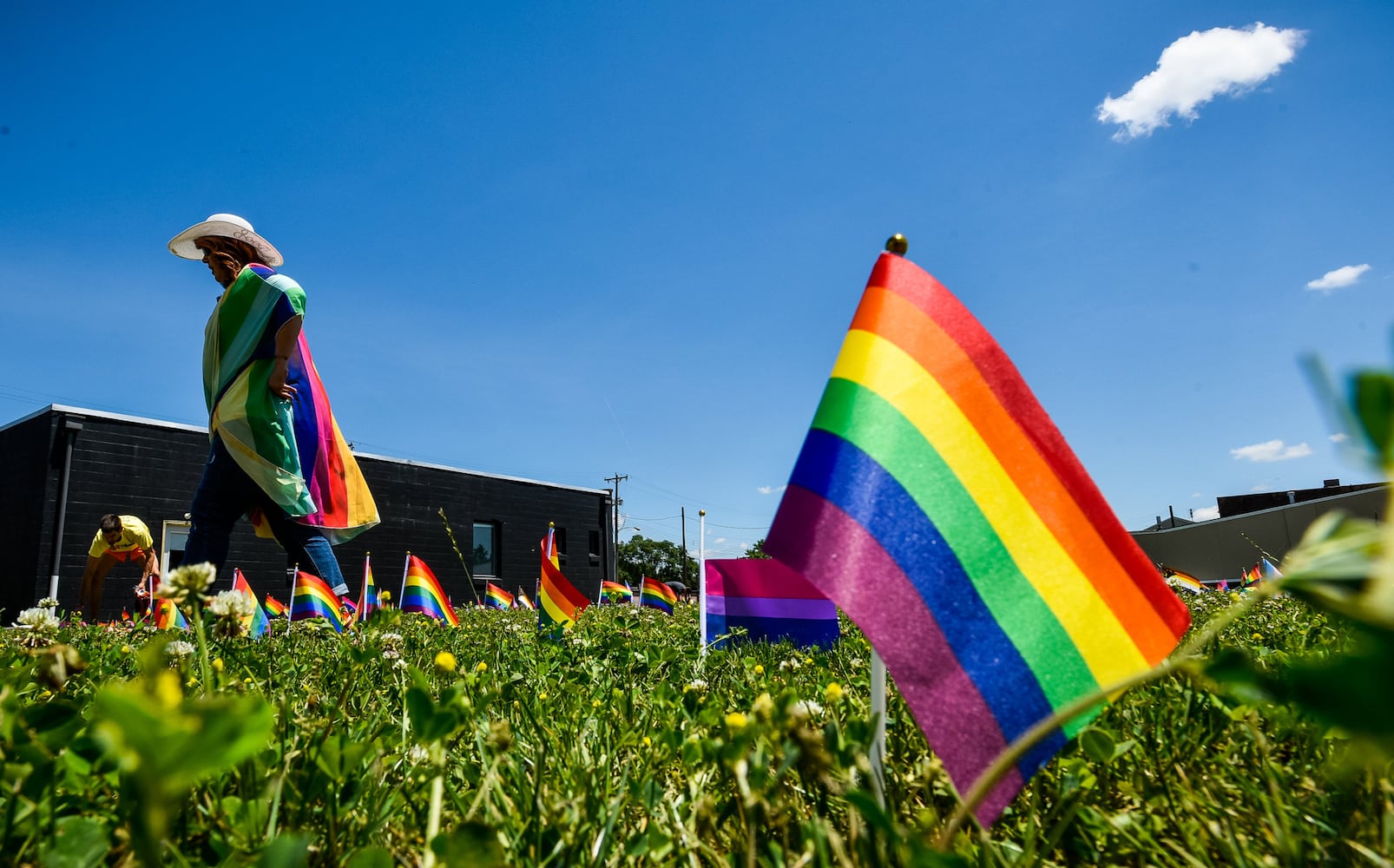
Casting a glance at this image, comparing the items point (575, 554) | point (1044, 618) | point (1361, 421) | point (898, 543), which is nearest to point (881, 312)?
point (898, 543)

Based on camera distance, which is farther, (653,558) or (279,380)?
(653,558)

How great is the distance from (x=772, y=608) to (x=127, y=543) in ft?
36.4

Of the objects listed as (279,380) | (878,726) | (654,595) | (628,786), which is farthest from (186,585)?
(654,595)

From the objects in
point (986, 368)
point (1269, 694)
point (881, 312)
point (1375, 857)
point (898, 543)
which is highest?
point (881, 312)

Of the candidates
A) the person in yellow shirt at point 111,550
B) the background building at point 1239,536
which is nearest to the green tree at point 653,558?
the background building at point 1239,536

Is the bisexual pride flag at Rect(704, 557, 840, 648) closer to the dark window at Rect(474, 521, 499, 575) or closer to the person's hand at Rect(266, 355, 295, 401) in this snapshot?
the person's hand at Rect(266, 355, 295, 401)

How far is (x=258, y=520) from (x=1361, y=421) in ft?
18.3

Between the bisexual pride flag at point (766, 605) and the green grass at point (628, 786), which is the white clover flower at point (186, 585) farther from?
the bisexual pride flag at point (766, 605)

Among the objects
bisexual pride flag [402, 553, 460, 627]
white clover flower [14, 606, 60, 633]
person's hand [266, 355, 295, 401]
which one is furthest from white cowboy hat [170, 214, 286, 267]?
white clover flower [14, 606, 60, 633]

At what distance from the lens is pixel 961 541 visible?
1236 millimetres

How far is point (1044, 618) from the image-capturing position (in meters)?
1.20

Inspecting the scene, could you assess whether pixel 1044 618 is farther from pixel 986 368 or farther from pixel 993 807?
pixel 986 368

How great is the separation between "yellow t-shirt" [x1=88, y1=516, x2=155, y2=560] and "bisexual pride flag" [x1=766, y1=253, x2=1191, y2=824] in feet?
41.7

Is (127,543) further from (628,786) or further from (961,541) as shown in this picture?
(961,541)
